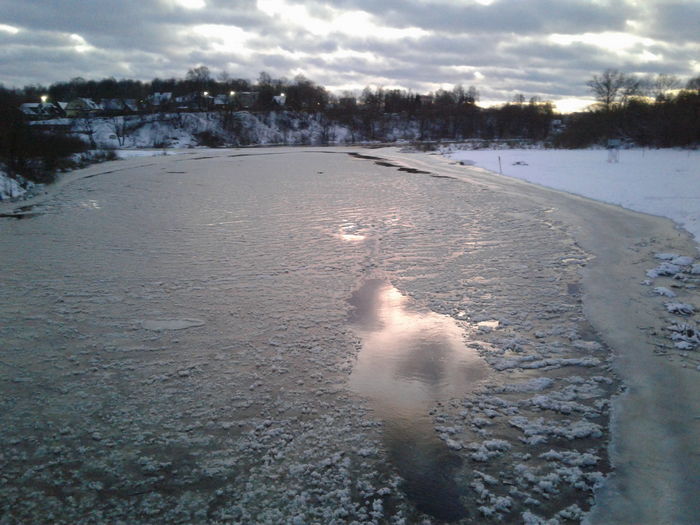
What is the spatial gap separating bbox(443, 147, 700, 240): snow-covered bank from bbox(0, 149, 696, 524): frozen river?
6272 millimetres

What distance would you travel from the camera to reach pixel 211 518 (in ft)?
11.0

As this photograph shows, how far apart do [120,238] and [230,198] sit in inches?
267

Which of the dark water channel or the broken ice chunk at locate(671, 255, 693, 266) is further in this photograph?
the broken ice chunk at locate(671, 255, 693, 266)

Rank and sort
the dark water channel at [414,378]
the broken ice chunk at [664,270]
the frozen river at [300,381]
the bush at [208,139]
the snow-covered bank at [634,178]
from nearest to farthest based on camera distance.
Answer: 1. the frozen river at [300,381]
2. the dark water channel at [414,378]
3. the broken ice chunk at [664,270]
4. the snow-covered bank at [634,178]
5. the bush at [208,139]

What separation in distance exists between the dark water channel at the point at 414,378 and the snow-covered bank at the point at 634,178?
28.5ft

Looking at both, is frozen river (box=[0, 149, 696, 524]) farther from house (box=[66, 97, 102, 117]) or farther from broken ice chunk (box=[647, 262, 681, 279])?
house (box=[66, 97, 102, 117])

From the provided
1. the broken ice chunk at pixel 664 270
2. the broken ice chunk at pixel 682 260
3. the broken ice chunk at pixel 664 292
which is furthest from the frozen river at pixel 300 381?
the broken ice chunk at pixel 682 260

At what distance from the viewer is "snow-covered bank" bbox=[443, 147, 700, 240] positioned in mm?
14492

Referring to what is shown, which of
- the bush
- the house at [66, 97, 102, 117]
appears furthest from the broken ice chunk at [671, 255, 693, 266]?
the house at [66, 97, 102, 117]

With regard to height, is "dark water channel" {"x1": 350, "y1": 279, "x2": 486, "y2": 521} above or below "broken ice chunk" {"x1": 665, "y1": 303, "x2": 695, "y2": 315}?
below

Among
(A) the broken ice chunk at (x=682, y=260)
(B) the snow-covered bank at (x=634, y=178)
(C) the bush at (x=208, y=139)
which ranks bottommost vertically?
(A) the broken ice chunk at (x=682, y=260)

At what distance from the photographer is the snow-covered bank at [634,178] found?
14492mm

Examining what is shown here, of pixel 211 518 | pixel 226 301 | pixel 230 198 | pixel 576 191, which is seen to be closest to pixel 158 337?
pixel 226 301

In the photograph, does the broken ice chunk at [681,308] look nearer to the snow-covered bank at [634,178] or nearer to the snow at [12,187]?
the snow-covered bank at [634,178]
